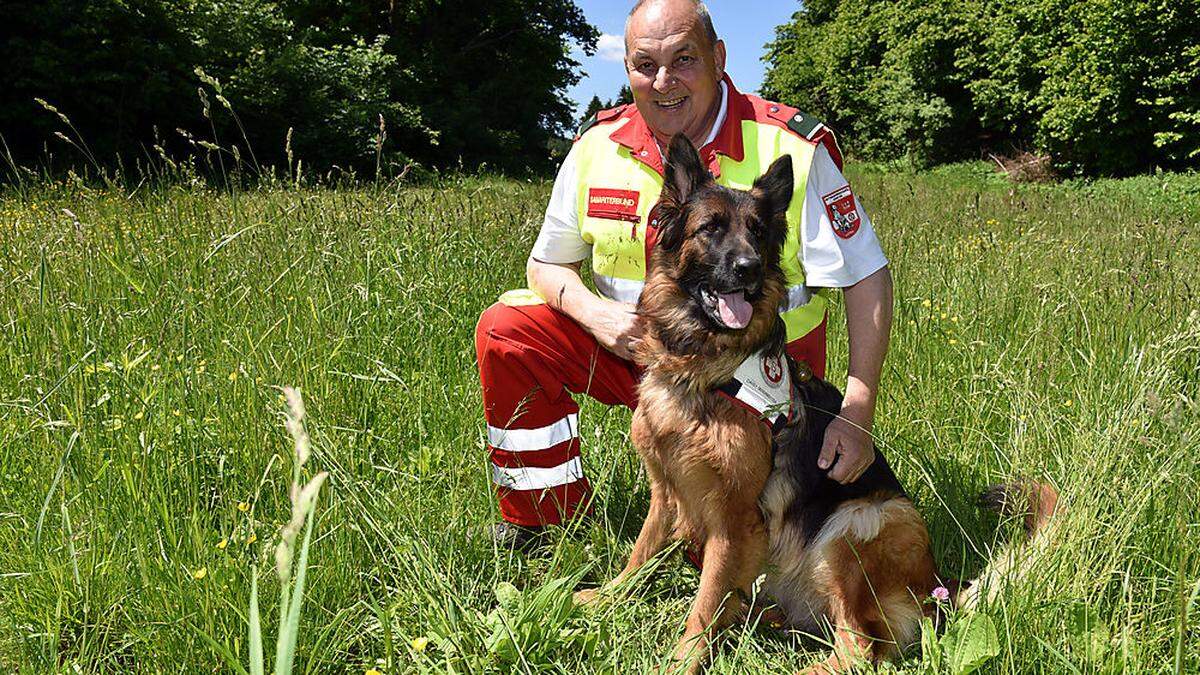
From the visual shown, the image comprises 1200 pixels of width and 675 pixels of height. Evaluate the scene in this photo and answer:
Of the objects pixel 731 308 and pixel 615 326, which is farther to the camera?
pixel 615 326

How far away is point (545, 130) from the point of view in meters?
28.5

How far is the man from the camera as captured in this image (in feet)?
9.11

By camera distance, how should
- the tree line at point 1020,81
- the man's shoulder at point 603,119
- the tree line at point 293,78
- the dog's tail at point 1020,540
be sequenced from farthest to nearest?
the tree line at point 1020,81 → the tree line at point 293,78 → the man's shoulder at point 603,119 → the dog's tail at point 1020,540

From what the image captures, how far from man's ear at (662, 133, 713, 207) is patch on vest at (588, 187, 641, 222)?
375 millimetres

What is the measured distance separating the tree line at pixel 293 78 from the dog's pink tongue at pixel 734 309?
2.06m

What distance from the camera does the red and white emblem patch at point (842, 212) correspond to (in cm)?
275

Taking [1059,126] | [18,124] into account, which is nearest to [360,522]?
[18,124]

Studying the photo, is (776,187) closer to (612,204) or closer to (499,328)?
(612,204)

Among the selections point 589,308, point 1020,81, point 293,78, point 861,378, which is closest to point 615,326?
point 589,308

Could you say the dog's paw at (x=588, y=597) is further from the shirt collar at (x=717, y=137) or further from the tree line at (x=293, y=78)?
the tree line at (x=293, y=78)

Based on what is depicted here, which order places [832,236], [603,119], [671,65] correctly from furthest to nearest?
[603,119] → [671,65] → [832,236]

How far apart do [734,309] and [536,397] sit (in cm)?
92

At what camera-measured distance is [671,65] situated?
115 inches

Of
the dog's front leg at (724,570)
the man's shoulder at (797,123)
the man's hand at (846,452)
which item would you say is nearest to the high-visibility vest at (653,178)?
the man's shoulder at (797,123)
